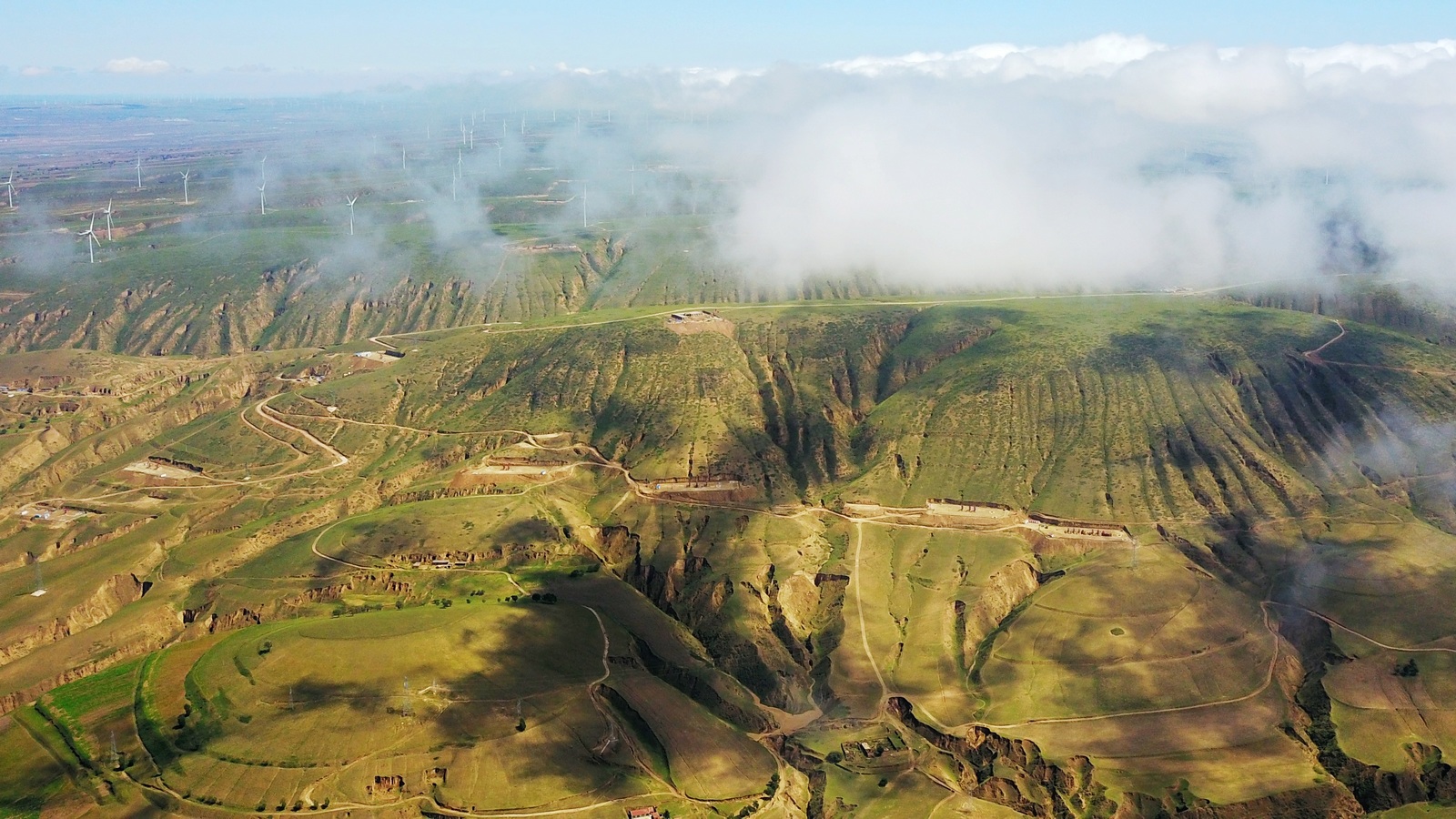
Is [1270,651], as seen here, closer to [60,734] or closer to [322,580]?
[322,580]

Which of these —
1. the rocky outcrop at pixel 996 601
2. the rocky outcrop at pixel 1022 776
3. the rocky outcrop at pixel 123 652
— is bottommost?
the rocky outcrop at pixel 1022 776

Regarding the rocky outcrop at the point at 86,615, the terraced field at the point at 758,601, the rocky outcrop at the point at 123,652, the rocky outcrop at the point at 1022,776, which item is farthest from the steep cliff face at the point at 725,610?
the rocky outcrop at the point at 86,615

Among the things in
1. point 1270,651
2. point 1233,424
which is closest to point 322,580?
point 1270,651

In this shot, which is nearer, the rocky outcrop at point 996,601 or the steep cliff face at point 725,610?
the steep cliff face at point 725,610

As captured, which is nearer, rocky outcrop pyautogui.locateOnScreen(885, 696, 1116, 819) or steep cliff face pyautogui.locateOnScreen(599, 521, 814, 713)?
rocky outcrop pyautogui.locateOnScreen(885, 696, 1116, 819)

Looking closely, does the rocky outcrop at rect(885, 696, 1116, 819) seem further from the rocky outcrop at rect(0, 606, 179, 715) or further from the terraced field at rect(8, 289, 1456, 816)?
the rocky outcrop at rect(0, 606, 179, 715)

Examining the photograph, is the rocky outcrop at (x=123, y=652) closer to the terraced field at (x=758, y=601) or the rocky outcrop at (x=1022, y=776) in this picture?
the terraced field at (x=758, y=601)

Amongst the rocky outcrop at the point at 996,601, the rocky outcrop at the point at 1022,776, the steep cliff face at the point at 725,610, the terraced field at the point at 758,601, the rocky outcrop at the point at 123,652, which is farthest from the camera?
the rocky outcrop at the point at 996,601

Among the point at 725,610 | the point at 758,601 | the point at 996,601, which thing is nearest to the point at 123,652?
the point at 725,610

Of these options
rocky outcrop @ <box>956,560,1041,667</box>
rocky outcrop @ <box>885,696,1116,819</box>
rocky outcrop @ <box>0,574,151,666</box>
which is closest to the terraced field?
rocky outcrop @ <box>885,696,1116,819</box>

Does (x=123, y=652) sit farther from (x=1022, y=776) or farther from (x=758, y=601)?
(x=1022, y=776)

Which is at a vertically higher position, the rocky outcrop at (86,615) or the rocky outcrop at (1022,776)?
the rocky outcrop at (86,615)
